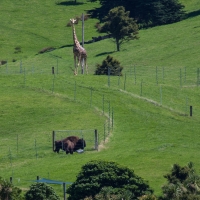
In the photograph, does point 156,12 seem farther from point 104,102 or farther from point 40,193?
point 40,193

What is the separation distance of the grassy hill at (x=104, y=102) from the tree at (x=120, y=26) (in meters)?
1.66

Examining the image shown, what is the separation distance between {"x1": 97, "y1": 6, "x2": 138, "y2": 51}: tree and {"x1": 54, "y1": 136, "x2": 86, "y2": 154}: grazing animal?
2189 inches

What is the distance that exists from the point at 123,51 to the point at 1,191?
3113 inches

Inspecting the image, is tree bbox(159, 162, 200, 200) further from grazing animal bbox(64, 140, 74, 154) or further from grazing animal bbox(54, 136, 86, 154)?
grazing animal bbox(64, 140, 74, 154)

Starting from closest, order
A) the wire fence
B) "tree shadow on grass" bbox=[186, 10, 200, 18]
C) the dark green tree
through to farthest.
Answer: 1. the wire fence
2. the dark green tree
3. "tree shadow on grass" bbox=[186, 10, 200, 18]

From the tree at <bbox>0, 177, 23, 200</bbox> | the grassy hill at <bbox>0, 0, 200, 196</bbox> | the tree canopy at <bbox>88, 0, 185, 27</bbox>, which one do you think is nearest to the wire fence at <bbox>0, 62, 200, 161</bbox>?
the grassy hill at <bbox>0, 0, 200, 196</bbox>

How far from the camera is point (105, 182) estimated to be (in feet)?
228

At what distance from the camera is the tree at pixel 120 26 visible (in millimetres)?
143125

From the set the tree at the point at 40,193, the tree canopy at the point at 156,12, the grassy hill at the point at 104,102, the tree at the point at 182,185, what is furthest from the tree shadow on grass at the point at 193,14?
the tree at the point at 40,193

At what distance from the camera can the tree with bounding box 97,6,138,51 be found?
5635 inches

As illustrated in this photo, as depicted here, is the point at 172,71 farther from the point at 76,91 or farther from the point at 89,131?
the point at 89,131

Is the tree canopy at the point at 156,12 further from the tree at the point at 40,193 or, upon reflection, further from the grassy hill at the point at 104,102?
the tree at the point at 40,193

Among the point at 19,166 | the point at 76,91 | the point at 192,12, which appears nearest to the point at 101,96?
the point at 76,91

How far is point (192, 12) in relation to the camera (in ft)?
517
